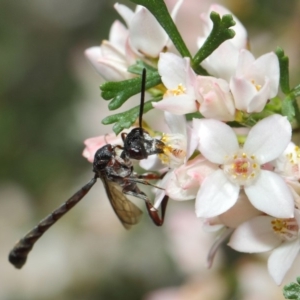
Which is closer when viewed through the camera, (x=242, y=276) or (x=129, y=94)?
(x=129, y=94)

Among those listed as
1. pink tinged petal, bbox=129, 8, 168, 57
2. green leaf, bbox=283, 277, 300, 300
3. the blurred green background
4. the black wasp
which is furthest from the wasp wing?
the blurred green background

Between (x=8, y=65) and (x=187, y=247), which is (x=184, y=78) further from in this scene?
(x=8, y=65)

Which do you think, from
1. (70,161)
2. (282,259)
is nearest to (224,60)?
(282,259)

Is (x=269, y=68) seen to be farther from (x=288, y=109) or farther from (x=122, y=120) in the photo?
(x=122, y=120)

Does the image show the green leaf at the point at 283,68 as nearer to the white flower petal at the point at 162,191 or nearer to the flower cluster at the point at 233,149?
the flower cluster at the point at 233,149

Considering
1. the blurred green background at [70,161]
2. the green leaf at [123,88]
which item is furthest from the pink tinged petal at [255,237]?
the blurred green background at [70,161]

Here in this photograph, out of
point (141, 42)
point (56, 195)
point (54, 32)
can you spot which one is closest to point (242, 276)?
point (141, 42)

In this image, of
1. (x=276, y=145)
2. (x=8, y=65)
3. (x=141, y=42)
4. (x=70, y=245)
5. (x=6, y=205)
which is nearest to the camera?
(x=276, y=145)

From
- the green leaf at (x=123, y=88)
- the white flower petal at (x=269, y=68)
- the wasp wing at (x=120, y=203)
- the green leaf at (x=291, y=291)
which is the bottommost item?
the green leaf at (x=291, y=291)
